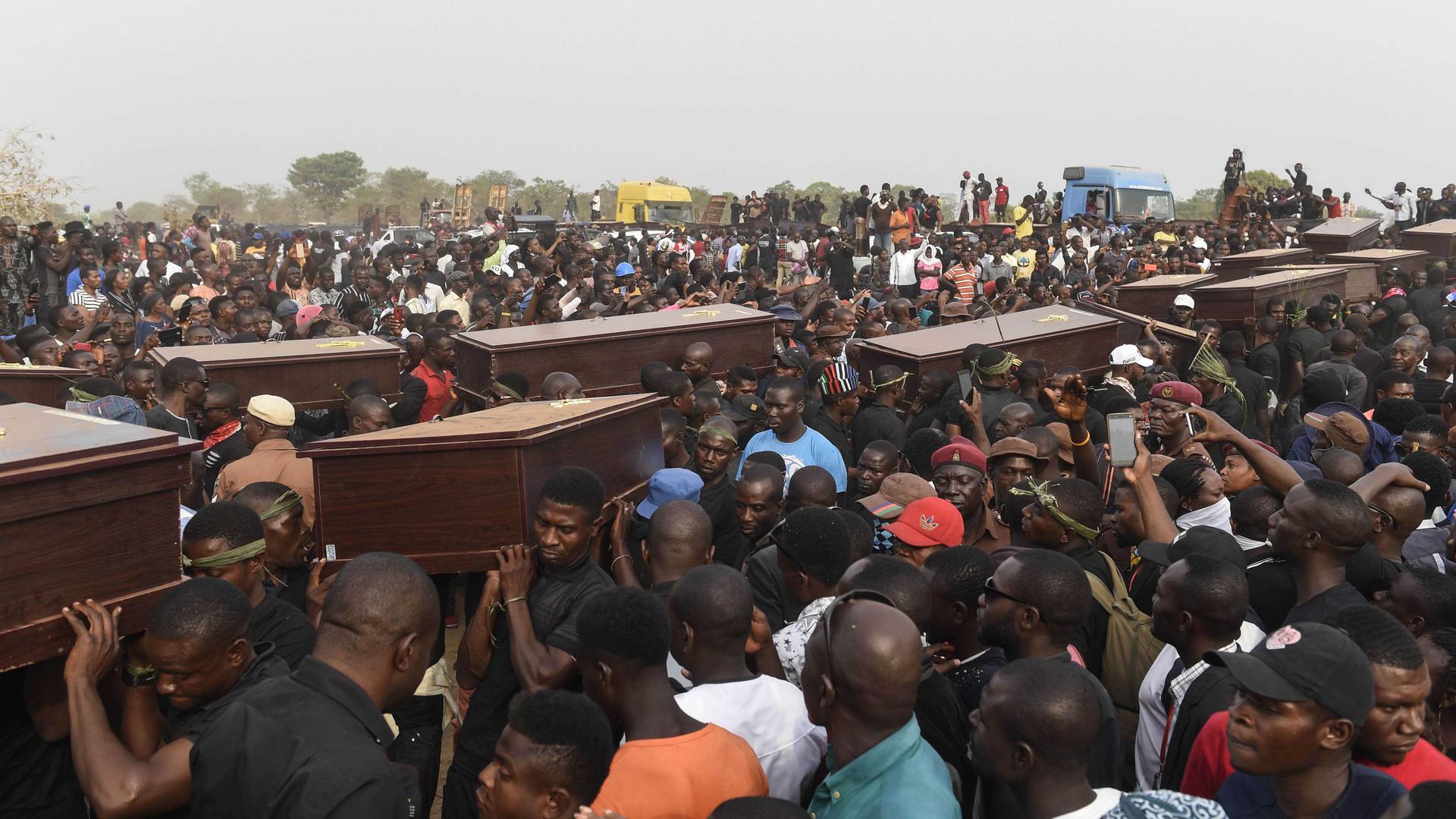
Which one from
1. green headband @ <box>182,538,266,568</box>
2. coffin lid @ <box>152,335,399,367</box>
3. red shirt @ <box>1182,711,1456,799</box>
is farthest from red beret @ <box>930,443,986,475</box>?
coffin lid @ <box>152,335,399,367</box>

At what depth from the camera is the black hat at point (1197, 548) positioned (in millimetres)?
3779

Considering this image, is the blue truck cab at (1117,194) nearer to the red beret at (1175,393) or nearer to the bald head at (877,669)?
the red beret at (1175,393)

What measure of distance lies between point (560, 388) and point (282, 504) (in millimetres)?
2090

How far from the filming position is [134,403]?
5.61 meters

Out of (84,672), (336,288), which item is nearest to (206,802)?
(84,672)

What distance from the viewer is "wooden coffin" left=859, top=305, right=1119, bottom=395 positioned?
728 cm

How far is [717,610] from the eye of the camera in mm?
2914

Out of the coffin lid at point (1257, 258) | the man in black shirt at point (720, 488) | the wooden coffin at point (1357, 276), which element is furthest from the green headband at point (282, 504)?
the coffin lid at point (1257, 258)

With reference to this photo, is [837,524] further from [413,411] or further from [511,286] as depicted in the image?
[511,286]

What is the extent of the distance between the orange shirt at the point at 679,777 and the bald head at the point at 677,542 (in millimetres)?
1024

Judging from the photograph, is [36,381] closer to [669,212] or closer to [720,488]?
[720,488]

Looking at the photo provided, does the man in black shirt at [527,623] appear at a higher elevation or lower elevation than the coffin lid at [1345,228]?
lower

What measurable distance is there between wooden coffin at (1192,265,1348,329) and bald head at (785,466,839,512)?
572cm

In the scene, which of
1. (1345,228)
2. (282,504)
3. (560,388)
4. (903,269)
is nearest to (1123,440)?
(560,388)
